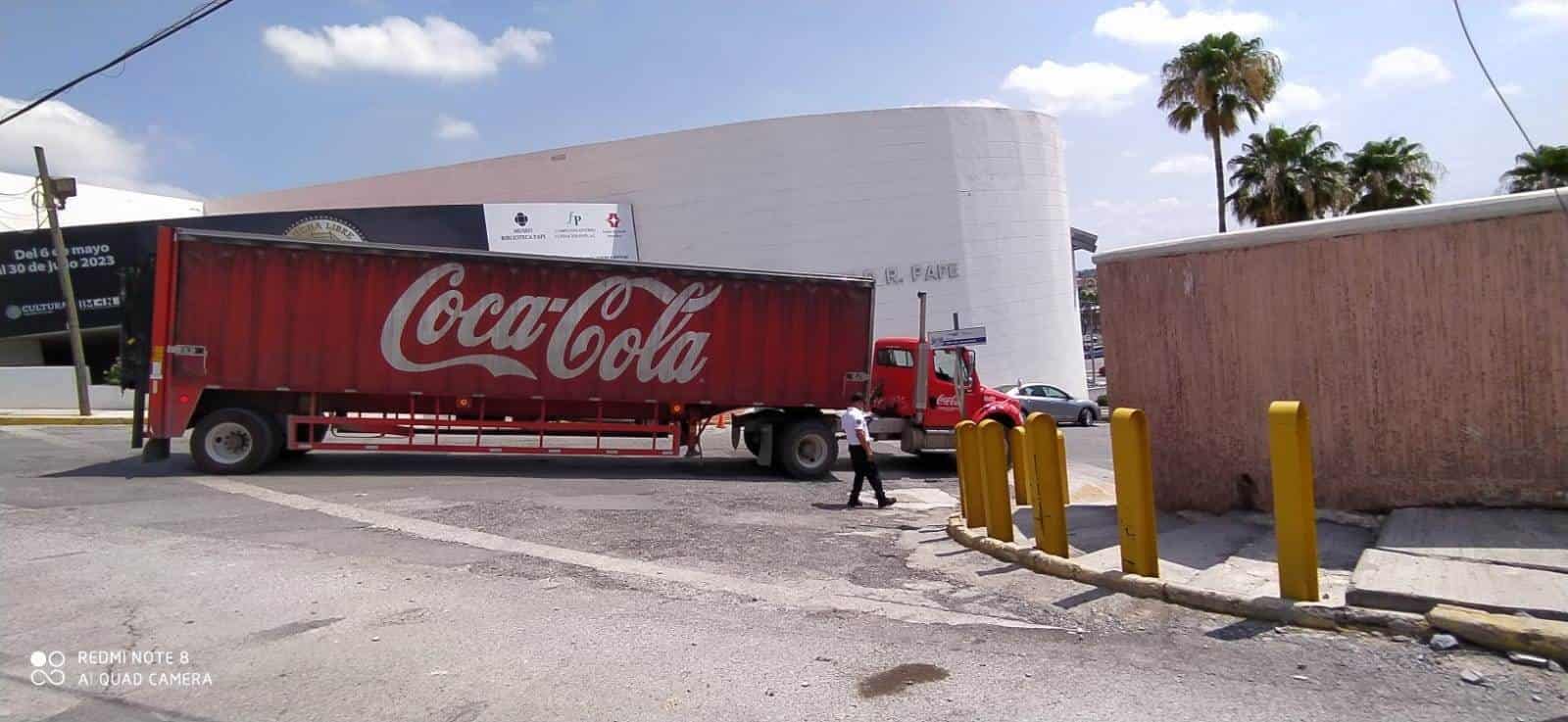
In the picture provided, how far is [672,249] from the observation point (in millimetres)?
36625

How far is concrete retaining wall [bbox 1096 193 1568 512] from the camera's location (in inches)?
287

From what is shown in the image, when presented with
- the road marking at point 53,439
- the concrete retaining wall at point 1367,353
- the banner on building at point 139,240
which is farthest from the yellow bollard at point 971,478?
the banner on building at point 139,240

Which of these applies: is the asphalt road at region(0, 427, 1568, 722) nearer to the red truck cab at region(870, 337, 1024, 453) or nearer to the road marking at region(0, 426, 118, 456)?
the red truck cab at region(870, 337, 1024, 453)

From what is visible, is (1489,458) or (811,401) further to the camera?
(811,401)

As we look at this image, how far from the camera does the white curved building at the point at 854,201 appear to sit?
Answer: 36.2 meters

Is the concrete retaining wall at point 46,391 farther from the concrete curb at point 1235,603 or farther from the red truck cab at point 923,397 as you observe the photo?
the concrete curb at point 1235,603

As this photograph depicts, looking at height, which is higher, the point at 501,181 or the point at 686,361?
the point at 501,181

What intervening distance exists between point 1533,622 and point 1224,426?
3709 mm

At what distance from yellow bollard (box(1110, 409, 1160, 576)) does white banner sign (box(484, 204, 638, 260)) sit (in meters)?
27.2

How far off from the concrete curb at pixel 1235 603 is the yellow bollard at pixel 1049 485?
5.5 inches

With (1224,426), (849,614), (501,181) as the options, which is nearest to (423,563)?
(849,614)

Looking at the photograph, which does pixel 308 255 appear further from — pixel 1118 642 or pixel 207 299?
pixel 1118 642

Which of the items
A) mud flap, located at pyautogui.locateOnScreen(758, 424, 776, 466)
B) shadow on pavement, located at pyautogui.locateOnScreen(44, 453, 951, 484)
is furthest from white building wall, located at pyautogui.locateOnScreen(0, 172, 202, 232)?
mud flap, located at pyautogui.locateOnScreen(758, 424, 776, 466)

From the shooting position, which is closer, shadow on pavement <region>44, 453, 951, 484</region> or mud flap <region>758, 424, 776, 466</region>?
shadow on pavement <region>44, 453, 951, 484</region>
